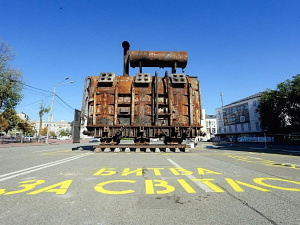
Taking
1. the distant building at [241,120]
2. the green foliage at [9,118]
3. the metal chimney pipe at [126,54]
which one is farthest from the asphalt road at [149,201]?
the distant building at [241,120]

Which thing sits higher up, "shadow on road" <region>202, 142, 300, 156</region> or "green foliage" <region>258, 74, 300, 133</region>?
"green foliage" <region>258, 74, 300, 133</region>

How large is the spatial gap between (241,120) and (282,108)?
64.9 feet

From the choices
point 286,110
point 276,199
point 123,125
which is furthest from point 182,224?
point 286,110

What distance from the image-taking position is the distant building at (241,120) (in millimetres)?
46572

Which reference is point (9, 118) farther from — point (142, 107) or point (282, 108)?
point (282, 108)

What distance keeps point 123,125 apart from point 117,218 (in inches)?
378

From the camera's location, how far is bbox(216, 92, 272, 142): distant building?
4657 centimetres

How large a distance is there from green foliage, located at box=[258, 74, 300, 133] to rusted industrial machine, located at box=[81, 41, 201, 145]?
28045mm

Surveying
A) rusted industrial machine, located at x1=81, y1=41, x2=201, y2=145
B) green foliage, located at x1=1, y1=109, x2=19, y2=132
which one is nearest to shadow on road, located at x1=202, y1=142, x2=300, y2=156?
rusted industrial machine, located at x1=81, y1=41, x2=201, y2=145

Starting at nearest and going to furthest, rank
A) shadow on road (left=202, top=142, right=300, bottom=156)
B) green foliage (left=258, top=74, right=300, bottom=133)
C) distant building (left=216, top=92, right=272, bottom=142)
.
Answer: shadow on road (left=202, top=142, right=300, bottom=156), green foliage (left=258, top=74, right=300, bottom=133), distant building (left=216, top=92, right=272, bottom=142)

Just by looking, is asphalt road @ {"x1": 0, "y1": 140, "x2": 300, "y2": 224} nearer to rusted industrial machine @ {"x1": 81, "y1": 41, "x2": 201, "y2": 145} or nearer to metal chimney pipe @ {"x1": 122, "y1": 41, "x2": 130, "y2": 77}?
rusted industrial machine @ {"x1": 81, "y1": 41, "x2": 201, "y2": 145}

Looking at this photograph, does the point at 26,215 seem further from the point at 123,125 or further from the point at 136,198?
the point at 123,125

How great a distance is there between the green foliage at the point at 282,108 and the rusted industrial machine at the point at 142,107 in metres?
28.0

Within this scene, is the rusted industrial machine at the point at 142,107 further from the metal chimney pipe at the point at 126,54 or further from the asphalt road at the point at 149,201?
the asphalt road at the point at 149,201
